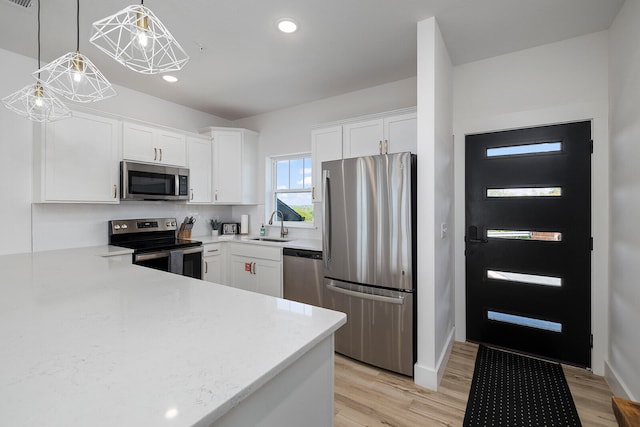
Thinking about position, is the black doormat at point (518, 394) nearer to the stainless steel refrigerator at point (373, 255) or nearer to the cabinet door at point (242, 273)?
the stainless steel refrigerator at point (373, 255)

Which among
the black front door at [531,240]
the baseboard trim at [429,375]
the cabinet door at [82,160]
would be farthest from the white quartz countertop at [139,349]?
the black front door at [531,240]

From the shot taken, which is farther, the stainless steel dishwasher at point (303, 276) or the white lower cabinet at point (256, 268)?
the white lower cabinet at point (256, 268)

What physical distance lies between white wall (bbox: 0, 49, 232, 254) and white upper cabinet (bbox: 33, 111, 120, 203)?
12 centimetres

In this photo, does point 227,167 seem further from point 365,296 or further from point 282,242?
point 365,296

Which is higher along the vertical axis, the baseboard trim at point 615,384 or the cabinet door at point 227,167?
the cabinet door at point 227,167

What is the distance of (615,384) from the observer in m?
2.06

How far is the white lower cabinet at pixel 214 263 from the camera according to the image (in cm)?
360

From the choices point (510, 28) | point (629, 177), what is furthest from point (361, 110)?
point (629, 177)

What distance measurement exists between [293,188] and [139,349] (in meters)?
3.50

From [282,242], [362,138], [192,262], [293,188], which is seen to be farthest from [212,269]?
[362,138]

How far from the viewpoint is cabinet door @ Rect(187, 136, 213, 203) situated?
149 inches

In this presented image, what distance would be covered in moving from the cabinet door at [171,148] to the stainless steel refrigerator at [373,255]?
202 centimetres

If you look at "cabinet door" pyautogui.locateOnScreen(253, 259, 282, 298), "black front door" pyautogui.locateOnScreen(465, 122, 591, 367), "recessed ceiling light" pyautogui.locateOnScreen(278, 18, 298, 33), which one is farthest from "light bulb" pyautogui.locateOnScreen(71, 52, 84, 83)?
"black front door" pyautogui.locateOnScreen(465, 122, 591, 367)

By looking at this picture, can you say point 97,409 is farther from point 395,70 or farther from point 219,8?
point 395,70
